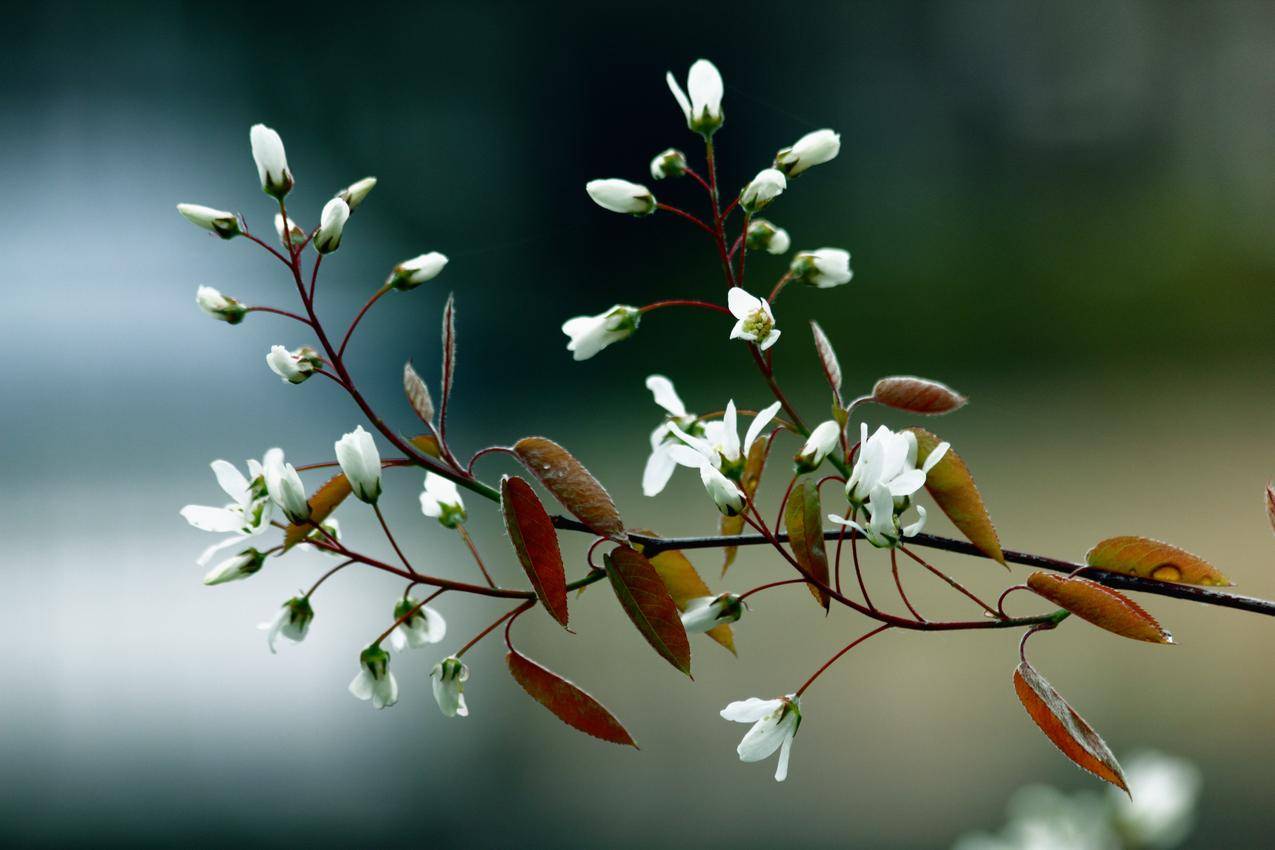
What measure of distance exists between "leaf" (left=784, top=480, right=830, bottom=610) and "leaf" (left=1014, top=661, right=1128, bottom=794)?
0.24 feet

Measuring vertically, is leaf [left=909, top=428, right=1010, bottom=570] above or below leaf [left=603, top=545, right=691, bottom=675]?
above

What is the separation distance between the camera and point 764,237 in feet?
1.40

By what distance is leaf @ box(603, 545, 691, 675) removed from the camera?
1.20 ft

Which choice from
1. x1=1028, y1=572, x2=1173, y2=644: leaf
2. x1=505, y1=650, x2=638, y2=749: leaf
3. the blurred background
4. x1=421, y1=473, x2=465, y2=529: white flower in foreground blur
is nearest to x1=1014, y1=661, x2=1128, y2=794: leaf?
x1=1028, y1=572, x2=1173, y2=644: leaf

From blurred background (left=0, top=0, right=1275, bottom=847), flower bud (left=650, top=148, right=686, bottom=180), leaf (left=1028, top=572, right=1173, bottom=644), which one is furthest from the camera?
blurred background (left=0, top=0, right=1275, bottom=847)

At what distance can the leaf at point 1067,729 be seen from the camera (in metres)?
0.34

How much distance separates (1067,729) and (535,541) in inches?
7.0

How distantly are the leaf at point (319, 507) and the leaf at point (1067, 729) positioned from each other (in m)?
0.24

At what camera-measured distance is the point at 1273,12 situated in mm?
4352

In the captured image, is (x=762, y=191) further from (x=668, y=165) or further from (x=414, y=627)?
(x=414, y=627)

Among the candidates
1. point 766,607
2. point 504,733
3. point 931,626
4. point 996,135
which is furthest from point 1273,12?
point 931,626

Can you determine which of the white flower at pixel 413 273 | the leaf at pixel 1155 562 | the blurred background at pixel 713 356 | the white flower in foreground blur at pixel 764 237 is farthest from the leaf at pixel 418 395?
the blurred background at pixel 713 356

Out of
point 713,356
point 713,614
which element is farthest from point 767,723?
point 713,356

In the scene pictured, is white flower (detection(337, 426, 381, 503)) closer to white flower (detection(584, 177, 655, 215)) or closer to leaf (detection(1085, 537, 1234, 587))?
white flower (detection(584, 177, 655, 215))
